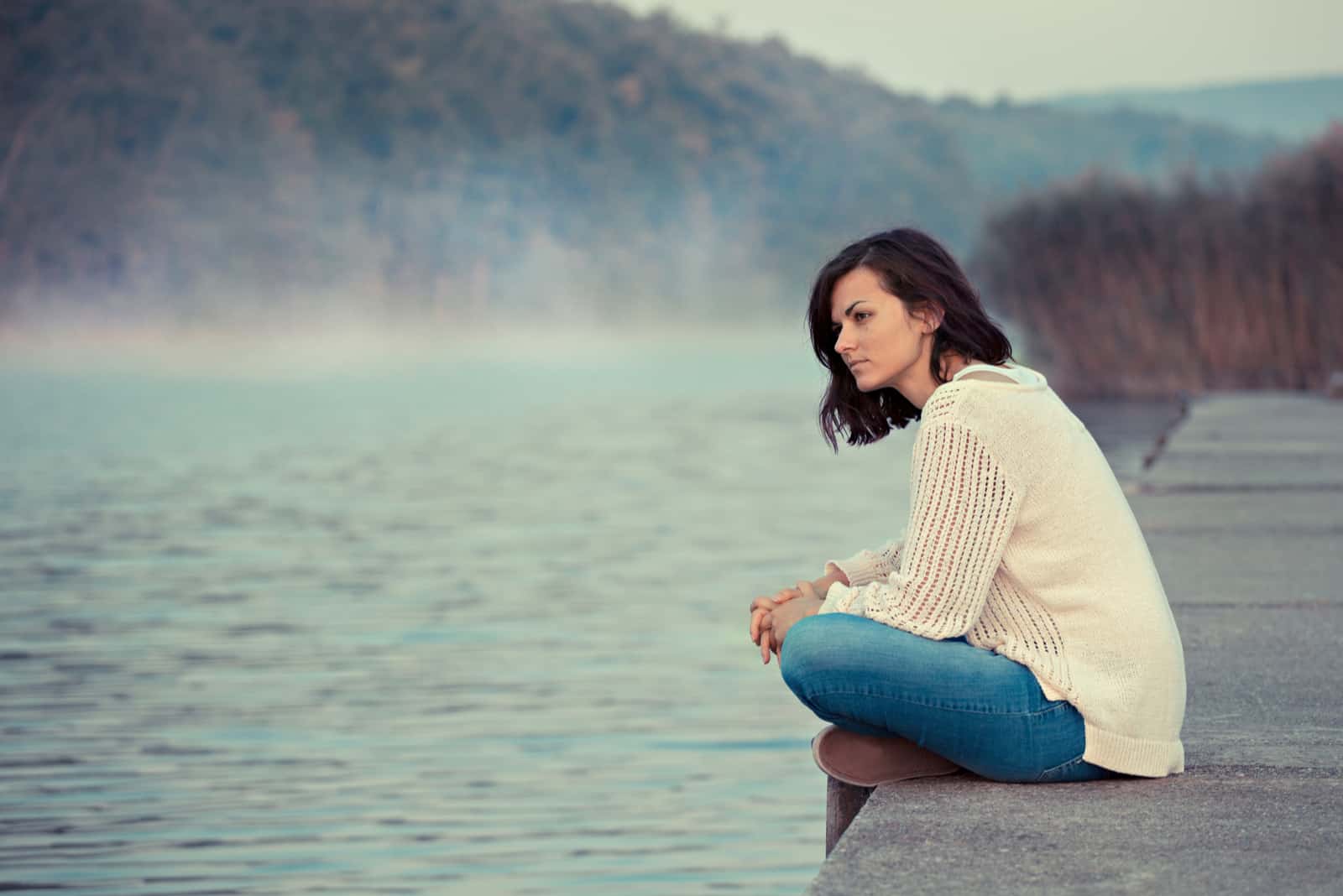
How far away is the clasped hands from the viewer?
3443 millimetres

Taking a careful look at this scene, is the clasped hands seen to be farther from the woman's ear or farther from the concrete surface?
the woman's ear

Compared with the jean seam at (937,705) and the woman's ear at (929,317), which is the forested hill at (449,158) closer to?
the woman's ear at (929,317)

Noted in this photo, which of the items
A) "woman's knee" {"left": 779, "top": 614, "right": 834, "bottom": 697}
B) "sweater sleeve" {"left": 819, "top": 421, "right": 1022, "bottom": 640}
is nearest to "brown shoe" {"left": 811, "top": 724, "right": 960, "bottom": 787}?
"woman's knee" {"left": 779, "top": 614, "right": 834, "bottom": 697}

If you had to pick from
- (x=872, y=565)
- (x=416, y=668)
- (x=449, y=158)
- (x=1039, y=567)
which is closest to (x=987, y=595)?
(x=1039, y=567)

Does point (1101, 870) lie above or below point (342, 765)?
above

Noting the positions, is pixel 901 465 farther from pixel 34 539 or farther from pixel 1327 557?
pixel 1327 557

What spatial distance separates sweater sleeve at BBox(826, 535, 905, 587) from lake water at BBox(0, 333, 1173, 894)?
52.7 inches

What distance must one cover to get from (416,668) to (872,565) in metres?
4.33

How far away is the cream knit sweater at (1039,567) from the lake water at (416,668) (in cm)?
169

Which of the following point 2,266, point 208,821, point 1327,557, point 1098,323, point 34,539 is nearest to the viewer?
point 208,821

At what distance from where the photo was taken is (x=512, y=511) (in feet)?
47.3

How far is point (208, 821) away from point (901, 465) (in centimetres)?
1473

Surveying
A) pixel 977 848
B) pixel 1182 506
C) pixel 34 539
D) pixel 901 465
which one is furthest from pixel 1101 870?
pixel 901 465

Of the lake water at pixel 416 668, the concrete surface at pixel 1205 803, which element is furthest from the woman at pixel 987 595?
the lake water at pixel 416 668
